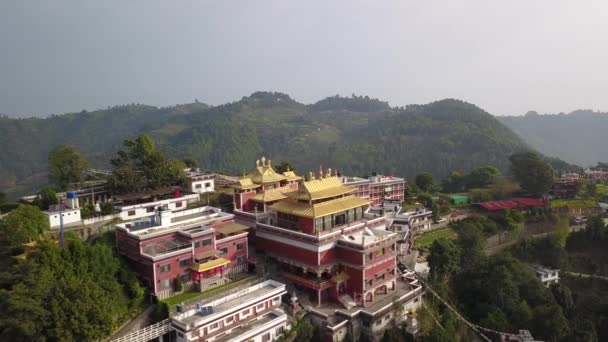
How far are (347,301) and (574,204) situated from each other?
3610 centimetres

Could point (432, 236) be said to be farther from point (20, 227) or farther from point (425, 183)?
point (20, 227)

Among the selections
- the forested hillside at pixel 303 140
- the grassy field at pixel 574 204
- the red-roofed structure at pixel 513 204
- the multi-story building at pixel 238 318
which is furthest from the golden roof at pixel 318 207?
the forested hillside at pixel 303 140

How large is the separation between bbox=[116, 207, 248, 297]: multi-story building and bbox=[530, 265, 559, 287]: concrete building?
962 inches

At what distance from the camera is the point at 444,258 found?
31734mm

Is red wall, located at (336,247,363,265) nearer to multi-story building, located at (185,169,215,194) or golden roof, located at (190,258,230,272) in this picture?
golden roof, located at (190,258,230,272)

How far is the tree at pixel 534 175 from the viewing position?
167ft

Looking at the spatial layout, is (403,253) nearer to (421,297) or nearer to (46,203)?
(421,297)

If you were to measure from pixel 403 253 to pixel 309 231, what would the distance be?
12.8 m

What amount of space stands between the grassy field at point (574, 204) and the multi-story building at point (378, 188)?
15923mm

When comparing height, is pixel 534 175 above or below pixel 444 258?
above

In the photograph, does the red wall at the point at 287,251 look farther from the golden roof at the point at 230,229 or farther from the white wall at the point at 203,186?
the white wall at the point at 203,186

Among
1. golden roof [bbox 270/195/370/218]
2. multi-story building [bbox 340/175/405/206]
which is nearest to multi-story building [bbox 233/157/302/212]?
golden roof [bbox 270/195/370/218]

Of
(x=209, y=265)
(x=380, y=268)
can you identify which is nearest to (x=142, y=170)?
(x=209, y=265)

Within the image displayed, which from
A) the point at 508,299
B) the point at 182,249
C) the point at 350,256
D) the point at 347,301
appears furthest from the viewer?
the point at 508,299
